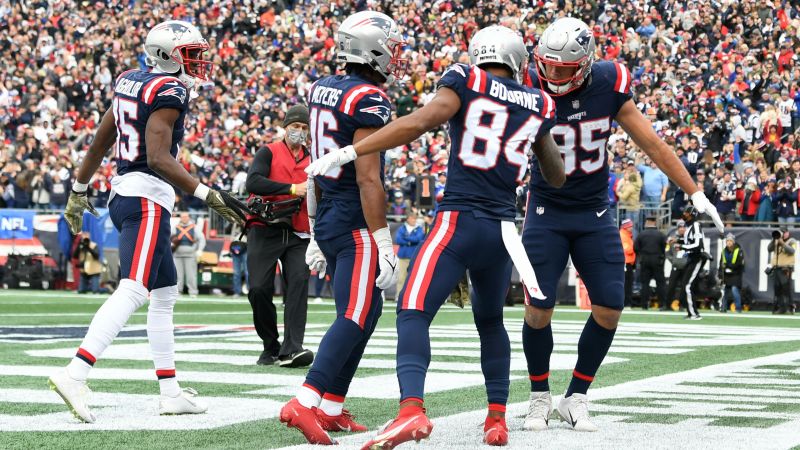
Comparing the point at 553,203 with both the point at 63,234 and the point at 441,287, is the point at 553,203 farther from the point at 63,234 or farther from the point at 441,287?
the point at 63,234

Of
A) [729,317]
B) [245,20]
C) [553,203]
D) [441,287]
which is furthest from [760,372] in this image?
[245,20]

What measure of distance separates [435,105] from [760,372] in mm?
4654

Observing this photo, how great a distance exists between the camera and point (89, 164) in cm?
666

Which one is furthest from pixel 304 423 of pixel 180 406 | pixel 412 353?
pixel 180 406

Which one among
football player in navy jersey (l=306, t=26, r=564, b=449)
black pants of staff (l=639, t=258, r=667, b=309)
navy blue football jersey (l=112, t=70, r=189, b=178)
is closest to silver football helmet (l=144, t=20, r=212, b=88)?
navy blue football jersey (l=112, t=70, r=189, b=178)

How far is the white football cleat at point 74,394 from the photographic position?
5520 millimetres

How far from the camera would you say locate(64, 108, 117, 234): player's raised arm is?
20.9 ft

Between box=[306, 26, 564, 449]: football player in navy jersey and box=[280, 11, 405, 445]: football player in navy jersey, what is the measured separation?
0.21 meters

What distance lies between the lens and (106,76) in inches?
1212

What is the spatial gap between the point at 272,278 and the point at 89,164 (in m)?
2.43

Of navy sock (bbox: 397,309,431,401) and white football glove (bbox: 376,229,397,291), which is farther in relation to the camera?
white football glove (bbox: 376,229,397,291)

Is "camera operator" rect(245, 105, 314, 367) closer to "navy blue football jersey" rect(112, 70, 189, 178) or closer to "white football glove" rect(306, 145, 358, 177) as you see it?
"navy blue football jersey" rect(112, 70, 189, 178)

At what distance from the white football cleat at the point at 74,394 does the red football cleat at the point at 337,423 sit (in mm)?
1022

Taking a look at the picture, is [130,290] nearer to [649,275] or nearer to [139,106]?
[139,106]
